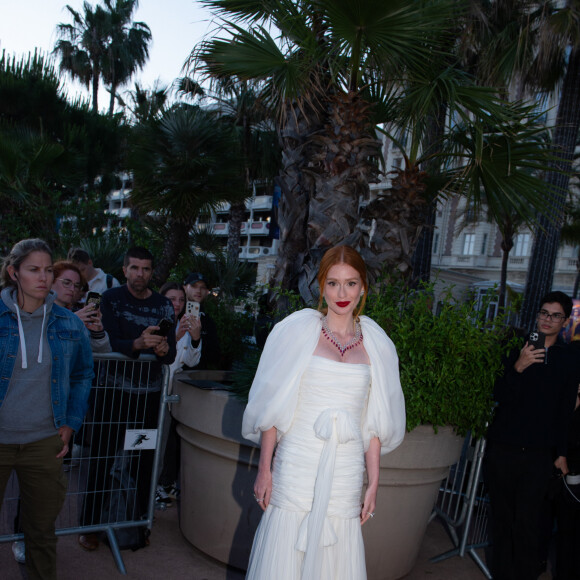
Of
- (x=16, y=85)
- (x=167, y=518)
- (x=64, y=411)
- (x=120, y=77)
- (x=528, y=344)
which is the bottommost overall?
(x=167, y=518)

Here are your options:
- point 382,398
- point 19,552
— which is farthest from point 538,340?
point 19,552

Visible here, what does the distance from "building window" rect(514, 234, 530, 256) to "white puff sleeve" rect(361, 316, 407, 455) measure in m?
44.5

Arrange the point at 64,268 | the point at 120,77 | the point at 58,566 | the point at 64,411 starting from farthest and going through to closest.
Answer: the point at 120,77 → the point at 64,268 → the point at 58,566 → the point at 64,411

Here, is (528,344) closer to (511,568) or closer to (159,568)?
(511,568)

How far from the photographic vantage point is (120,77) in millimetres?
30953

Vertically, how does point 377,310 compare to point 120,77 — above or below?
below

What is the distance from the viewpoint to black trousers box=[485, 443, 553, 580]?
11.5 ft

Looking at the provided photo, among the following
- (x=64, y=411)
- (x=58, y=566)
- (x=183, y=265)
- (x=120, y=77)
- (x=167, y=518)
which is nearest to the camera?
(x=64, y=411)

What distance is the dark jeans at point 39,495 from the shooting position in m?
2.80

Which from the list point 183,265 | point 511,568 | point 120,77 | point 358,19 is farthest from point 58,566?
point 120,77

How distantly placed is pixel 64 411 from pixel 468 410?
239 cm

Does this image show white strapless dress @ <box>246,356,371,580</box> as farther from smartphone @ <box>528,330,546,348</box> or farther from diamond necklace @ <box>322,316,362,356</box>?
smartphone @ <box>528,330,546,348</box>

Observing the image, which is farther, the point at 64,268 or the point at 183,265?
the point at 183,265

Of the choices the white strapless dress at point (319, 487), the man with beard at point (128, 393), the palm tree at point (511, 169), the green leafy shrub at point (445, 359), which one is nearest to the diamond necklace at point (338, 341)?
the white strapless dress at point (319, 487)
